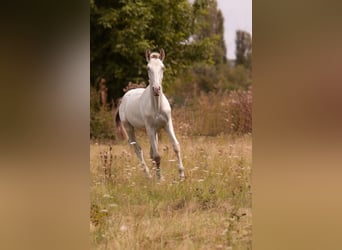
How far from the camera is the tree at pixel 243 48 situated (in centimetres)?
339

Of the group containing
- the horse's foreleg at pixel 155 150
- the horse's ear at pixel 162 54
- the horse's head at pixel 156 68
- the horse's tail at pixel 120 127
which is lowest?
the horse's foreleg at pixel 155 150

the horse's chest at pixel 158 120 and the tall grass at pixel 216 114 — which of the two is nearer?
the tall grass at pixel 216 114

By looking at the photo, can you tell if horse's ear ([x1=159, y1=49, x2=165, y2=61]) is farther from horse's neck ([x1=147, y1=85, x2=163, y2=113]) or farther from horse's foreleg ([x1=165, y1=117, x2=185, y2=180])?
horse's foreleg ([x1=165, y1=117, x2=185, y2=180])

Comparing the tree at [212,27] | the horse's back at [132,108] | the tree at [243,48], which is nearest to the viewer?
the tree at [243,48]

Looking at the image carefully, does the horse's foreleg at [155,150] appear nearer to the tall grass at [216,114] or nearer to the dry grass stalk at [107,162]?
the tall grass at [216,114]

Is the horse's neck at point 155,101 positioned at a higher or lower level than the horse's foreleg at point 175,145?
higher

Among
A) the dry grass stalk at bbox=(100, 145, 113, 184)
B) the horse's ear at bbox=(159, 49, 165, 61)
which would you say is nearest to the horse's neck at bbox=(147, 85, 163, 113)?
the horse's ear at bbox=(159, 49, 165, 61)

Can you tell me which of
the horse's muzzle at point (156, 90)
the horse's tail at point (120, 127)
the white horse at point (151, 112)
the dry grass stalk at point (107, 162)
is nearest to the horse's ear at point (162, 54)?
the white horse at point (151, 112)

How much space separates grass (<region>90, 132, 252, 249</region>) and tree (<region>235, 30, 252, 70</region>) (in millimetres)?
459

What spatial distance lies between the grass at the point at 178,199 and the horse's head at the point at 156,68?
36 centimetres
